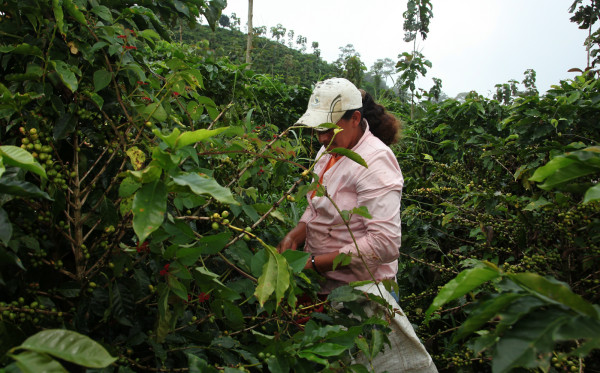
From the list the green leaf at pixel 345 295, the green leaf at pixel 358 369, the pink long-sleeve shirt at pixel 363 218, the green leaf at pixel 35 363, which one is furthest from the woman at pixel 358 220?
the green leaf at pixel 35 363

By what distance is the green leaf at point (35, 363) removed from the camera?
55cm

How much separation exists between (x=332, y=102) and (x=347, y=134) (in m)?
0.18

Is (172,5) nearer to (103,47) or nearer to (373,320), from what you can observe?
(103,47)

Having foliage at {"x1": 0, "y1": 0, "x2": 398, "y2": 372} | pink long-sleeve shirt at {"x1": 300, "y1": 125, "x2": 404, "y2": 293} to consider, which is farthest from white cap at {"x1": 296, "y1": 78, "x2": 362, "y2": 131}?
foliage at {"x1": 0, "y1": 0, "x2": 398, "y2": 372}

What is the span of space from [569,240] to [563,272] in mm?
224

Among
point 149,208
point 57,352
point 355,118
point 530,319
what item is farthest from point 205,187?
point 355,118

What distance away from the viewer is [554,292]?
1.99 feet

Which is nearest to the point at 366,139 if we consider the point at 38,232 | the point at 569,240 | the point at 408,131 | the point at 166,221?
the point at 569,240

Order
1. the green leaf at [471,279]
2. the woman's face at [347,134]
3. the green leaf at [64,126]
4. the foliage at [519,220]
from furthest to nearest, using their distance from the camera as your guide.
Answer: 1. the woman's face at [347,134]
2. the foliage at [519,220]
3. the green leaf at [64,126]
4. the green leaf at [471,279]

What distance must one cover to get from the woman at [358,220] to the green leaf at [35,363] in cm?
118

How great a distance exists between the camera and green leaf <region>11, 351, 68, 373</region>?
0.55m

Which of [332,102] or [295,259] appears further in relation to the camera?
[332,102]

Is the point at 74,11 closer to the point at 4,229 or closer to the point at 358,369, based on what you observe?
the point at 4,229

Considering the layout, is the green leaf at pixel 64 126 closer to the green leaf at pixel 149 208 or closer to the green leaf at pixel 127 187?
the green leaf at pixel 127 187
